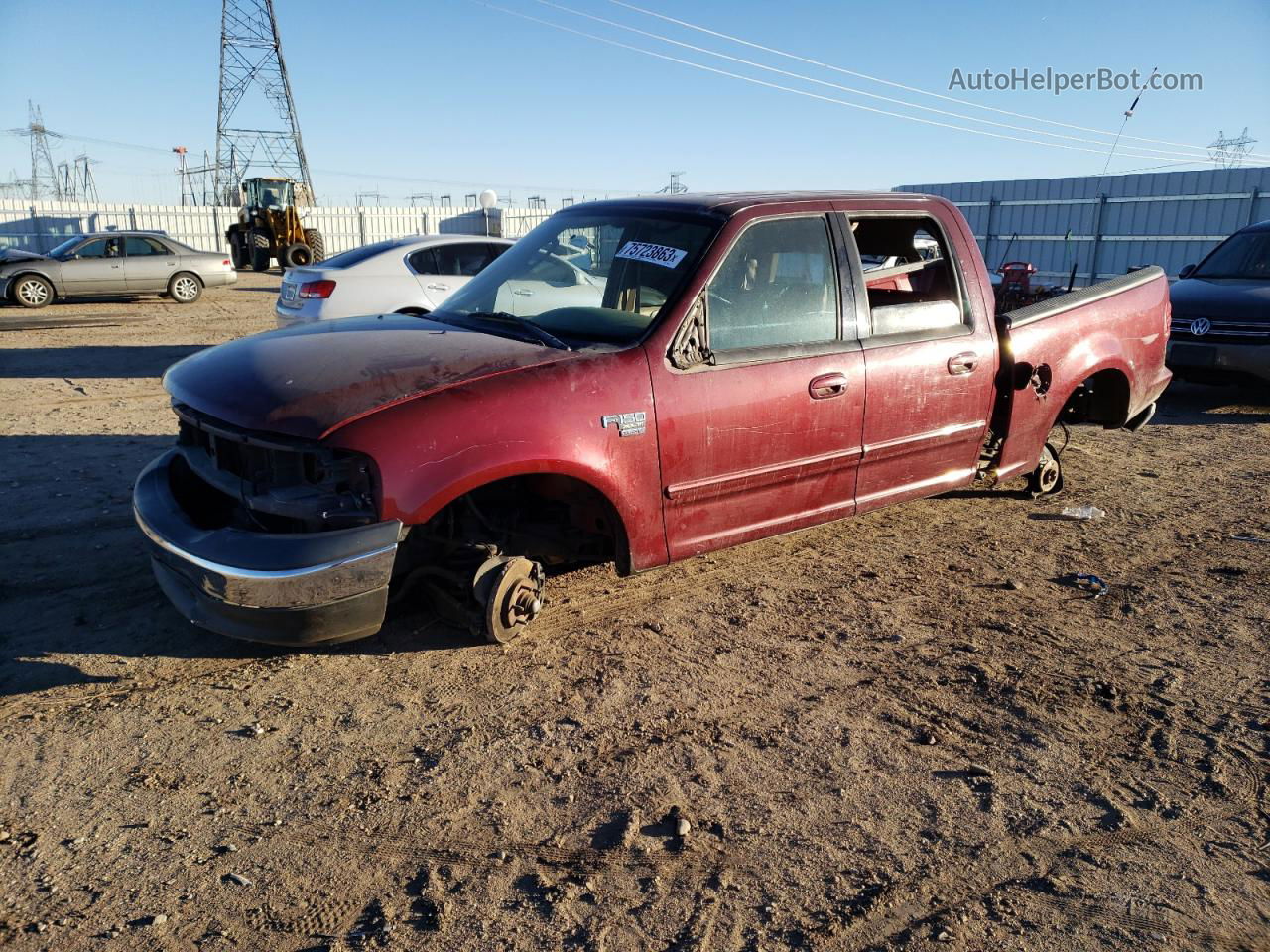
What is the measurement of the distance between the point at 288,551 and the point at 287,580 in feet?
0.32

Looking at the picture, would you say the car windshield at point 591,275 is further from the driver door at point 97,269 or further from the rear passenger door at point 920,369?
the driver door at point 97,269

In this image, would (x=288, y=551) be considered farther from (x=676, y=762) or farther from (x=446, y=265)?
(x=446, y=265)

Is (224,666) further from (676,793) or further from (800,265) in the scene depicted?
(800,265)

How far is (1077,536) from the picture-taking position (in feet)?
17.5

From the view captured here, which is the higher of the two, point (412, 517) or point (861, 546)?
point (412, 517)

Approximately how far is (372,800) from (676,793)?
92 centimetres

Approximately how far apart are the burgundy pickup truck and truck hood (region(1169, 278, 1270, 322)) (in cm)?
464

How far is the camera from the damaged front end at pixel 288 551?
315 cm

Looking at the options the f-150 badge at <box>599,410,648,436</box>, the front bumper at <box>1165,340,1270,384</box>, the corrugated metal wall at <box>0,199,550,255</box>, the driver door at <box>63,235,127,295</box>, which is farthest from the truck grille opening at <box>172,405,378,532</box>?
the corrugated metal wall at <box>0,199,550,255</box>

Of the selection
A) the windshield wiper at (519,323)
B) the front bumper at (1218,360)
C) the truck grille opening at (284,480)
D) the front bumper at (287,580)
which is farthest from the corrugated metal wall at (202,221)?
the front bumper at (287,580)

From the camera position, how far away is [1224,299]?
8922 millimetres

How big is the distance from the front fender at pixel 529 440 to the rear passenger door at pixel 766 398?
13 centimetres

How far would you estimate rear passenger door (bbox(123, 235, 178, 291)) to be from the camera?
1914 cm

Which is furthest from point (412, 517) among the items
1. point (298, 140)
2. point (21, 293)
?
point (298, 140)
